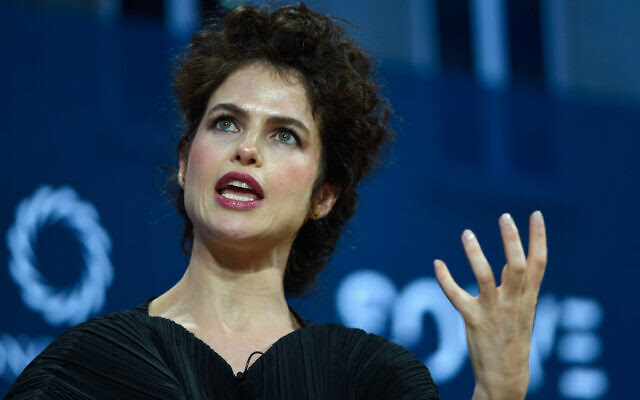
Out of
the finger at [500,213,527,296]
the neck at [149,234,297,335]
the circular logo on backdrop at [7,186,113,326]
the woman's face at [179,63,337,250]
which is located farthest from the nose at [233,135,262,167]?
the circular logo on backdrop at [7,186,113,326]

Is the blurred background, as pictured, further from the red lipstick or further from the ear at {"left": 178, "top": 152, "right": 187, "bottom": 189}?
the red lipstick

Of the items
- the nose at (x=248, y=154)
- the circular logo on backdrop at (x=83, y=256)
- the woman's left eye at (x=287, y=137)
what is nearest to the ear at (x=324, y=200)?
the woman's left eye at (x=287, y=137)

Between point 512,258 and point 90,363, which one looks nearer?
point 512,258

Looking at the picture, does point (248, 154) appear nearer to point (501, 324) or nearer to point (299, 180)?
point (299, 180)

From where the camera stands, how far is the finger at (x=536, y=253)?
1.77 meters

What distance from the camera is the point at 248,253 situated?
2.21 m

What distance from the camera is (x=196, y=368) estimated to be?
1976 mm

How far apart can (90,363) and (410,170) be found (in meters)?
2.52

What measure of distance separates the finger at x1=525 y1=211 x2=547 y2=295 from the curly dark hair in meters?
0.74

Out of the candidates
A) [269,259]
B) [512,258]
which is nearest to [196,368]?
[269,259]

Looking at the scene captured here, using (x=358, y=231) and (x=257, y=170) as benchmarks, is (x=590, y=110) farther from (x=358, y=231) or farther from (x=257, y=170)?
(x=257, y=170)

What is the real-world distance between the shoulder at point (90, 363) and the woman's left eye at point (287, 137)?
0.63 meters

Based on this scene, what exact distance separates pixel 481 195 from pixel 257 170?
95.8 inches

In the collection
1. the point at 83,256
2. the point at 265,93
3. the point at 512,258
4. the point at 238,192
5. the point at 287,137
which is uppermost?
the point at 265,93
